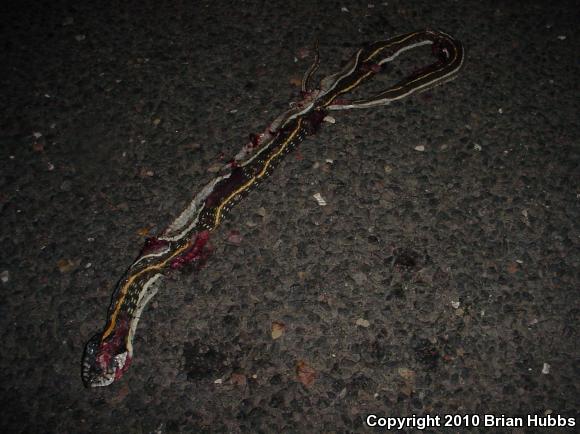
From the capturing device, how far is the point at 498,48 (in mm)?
3381

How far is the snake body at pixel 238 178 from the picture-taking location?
2246 millimetres

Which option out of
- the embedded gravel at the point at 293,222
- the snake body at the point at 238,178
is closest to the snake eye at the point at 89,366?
the snake body at the point at 238,178

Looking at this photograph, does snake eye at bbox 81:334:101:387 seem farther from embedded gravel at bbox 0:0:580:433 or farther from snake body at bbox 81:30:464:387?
embedded gravel at bbox 0:0:580:433

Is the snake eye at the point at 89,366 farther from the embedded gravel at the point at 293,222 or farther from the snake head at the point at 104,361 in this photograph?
the embedded gravel at the point at 293,222

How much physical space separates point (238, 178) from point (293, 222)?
50 centimetres

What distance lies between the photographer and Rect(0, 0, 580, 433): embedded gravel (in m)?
2.21

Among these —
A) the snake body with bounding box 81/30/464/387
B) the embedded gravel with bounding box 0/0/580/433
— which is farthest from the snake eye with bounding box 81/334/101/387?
the embedded gravel with bounding box 0/0/580/433

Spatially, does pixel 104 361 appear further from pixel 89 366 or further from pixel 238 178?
pixel 238 178

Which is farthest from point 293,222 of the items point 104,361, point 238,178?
point 104,361

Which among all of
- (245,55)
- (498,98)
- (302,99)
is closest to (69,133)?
(245,55)

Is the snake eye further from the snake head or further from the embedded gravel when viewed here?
the embedded gravel

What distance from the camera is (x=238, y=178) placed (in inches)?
106

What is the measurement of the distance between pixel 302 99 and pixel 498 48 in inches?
72.4

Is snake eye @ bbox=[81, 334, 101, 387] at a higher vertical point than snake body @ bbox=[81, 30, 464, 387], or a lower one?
lower
